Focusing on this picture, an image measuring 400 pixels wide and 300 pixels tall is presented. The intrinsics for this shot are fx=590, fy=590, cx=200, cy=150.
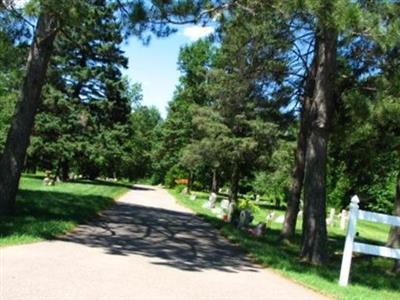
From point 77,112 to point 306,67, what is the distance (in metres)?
25.0

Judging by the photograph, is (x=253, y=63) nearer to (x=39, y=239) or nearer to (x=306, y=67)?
(x=306, y=67)

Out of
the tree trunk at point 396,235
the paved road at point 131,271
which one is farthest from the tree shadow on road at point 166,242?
the tree trunk at point 396,235

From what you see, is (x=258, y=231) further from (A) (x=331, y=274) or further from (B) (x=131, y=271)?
(B) (x=131, y=271)

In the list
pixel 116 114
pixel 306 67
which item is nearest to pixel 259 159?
pixel 116 114

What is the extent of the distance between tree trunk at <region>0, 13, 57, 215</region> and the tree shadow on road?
1807 mm

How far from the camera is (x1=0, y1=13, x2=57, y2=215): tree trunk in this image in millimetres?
13008

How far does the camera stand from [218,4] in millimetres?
12469

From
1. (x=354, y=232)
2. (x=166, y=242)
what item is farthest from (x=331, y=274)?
(x=166, y=242)

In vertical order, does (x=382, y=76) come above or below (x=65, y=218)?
above

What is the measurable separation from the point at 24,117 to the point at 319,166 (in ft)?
21.5

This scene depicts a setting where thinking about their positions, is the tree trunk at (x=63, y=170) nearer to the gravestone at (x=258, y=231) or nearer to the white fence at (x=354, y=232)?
the gravestone at (x=258, y=231)

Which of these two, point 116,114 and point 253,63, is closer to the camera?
point 253,63

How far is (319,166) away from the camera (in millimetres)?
12500

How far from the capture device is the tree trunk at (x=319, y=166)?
12391 millimetres
